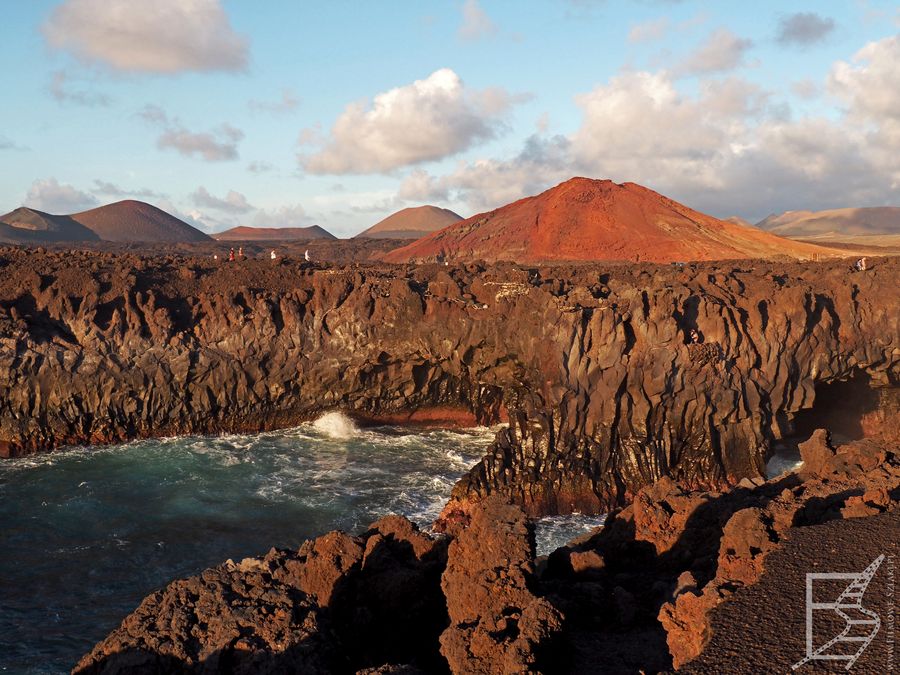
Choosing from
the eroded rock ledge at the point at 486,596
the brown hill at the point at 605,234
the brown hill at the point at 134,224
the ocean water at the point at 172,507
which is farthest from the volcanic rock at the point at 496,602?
the brown hill at the point at 134,224

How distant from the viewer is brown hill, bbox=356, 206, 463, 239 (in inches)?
5049

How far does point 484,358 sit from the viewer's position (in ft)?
92.0

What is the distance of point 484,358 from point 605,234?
25550mm

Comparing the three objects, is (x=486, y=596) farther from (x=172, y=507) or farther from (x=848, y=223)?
(x=848, y=223)

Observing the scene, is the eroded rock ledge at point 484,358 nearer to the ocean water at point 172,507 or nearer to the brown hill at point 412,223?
the ocean water at point 172,507

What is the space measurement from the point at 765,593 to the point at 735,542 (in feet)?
4.86

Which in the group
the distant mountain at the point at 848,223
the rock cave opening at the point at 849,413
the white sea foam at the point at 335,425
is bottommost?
the white sea foam at the point at 335,425

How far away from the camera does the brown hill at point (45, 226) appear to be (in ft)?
338

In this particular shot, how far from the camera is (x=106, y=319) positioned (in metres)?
27.3

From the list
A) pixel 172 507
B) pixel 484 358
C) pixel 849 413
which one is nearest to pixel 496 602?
pixel 172 507

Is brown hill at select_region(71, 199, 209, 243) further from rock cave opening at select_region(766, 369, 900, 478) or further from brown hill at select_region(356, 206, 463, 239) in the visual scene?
rock cave opening at select_region(766, 369, 900, 478)
